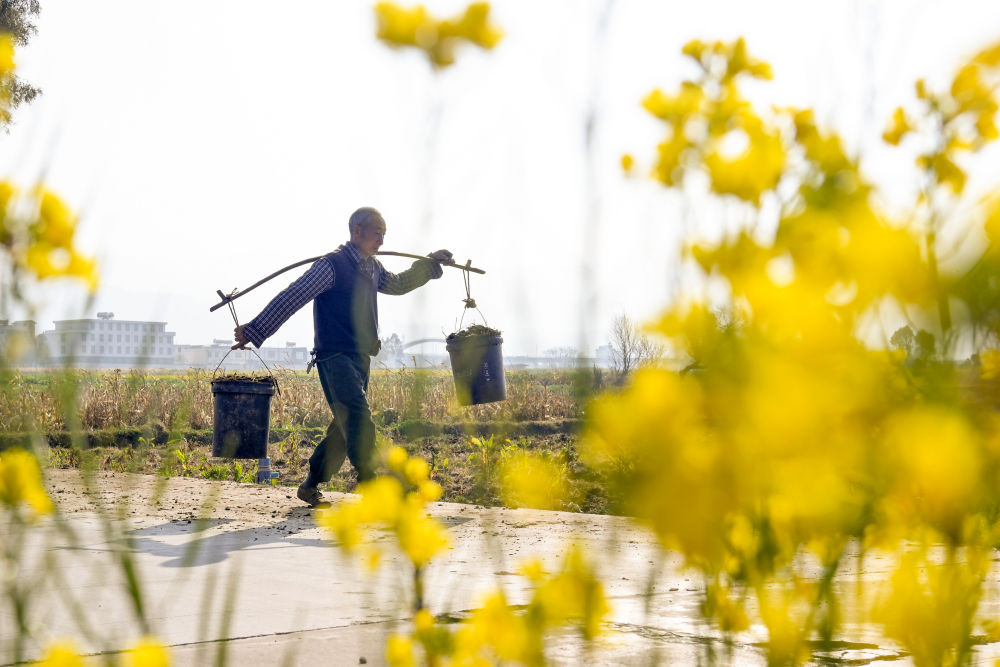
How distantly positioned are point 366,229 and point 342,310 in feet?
1.38

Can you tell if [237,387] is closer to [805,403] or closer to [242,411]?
[242,411]

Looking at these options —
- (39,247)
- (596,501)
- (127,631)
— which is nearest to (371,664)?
(127,631)

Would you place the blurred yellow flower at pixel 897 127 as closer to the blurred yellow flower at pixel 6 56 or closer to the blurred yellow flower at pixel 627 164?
the blurred yellow flower at pixel 627 164

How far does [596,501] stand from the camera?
6258mm

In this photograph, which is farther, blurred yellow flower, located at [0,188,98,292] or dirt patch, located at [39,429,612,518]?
dirt patch, located at [39,429,612,518]

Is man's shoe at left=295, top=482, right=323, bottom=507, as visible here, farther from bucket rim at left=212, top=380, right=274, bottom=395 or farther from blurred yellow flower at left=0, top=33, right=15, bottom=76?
blurred yellow flower at left=0, top=33, right=15, bottom=76

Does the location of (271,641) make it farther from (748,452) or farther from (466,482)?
(466,482)

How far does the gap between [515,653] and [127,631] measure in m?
1.88

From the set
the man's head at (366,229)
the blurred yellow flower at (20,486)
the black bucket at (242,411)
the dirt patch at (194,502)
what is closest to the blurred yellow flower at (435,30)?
the blurred yellow flower at (20,486)

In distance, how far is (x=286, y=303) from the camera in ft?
16.1

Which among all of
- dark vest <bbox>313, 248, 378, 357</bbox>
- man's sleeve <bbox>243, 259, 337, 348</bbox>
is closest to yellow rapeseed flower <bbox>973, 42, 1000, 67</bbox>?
dark vest <bbox>313, 248, 378, 357</bbox>

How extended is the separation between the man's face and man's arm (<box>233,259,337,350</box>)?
20 cm

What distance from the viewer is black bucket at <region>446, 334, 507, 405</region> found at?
5320 millimetres

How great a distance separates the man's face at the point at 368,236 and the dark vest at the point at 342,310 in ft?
0.28
